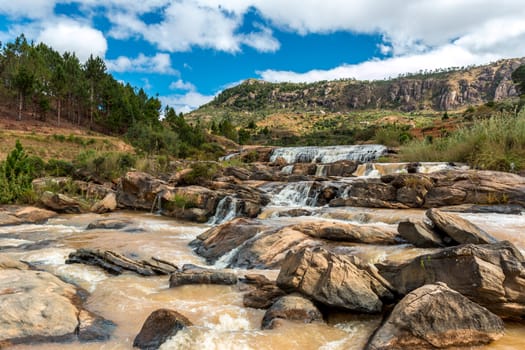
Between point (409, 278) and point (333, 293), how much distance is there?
40.0 inches

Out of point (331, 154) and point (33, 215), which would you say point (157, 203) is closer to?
point (33, 215)

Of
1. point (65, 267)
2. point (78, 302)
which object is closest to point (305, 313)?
point (78, 302)

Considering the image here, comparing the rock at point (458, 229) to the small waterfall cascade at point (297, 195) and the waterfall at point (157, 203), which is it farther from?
the waterfall at point (157, 203)

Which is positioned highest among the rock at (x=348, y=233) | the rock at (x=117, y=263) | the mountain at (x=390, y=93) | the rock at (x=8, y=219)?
the mountain at (x=390, y=93)

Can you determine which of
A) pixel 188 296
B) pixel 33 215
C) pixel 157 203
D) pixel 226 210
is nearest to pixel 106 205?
pixel 157 203

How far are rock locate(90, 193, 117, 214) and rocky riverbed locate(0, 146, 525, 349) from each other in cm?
320

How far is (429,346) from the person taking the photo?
3.22 meters

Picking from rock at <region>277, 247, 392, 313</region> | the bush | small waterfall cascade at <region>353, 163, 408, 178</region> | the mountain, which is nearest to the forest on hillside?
the bush

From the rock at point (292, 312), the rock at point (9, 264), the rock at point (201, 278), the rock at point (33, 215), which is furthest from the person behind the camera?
the rock at point (33, 215)

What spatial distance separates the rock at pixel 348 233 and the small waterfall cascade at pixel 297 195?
5347mm

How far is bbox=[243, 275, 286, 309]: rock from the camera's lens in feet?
15.1

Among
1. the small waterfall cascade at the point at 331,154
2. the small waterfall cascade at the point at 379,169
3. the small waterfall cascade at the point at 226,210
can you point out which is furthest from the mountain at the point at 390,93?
the small waterfall cascade at the point at 226,210

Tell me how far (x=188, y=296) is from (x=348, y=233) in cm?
348

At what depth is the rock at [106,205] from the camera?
14.2 m
